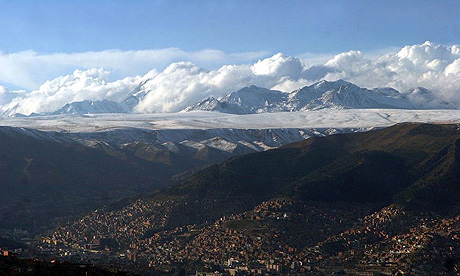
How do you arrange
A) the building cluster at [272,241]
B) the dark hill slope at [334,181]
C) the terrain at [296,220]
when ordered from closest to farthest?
1. the building cluster at [272,241]
2. the terrain at [296,220]
3. the dark hill slope at [334,181]

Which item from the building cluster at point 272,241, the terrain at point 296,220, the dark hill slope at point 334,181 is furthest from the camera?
the dark hill slope at point 334,181

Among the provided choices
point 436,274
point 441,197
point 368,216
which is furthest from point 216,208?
point 436,274

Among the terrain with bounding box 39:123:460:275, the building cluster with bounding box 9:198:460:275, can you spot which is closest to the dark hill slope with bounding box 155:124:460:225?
the terrain with bounding box 39:123:460:275

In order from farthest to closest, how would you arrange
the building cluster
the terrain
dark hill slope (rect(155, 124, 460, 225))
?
dark hill slope (rect(155, 124, 460, 225)), the terrain, the building cluster

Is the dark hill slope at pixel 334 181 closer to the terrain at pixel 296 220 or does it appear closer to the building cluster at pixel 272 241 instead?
the terrain at pixel 296 220

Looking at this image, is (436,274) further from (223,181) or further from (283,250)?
(223,181)

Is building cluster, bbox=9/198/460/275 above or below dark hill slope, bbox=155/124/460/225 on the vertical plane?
below

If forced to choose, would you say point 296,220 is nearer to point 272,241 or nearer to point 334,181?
point 272,241

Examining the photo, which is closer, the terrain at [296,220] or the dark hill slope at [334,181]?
the terrain at [296,220]

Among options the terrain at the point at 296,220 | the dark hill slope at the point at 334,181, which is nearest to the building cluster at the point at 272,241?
the terrain at the point at 296,220

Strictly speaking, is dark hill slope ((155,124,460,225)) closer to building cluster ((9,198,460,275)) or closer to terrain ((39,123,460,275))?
terrain ((39,123,460,275))
